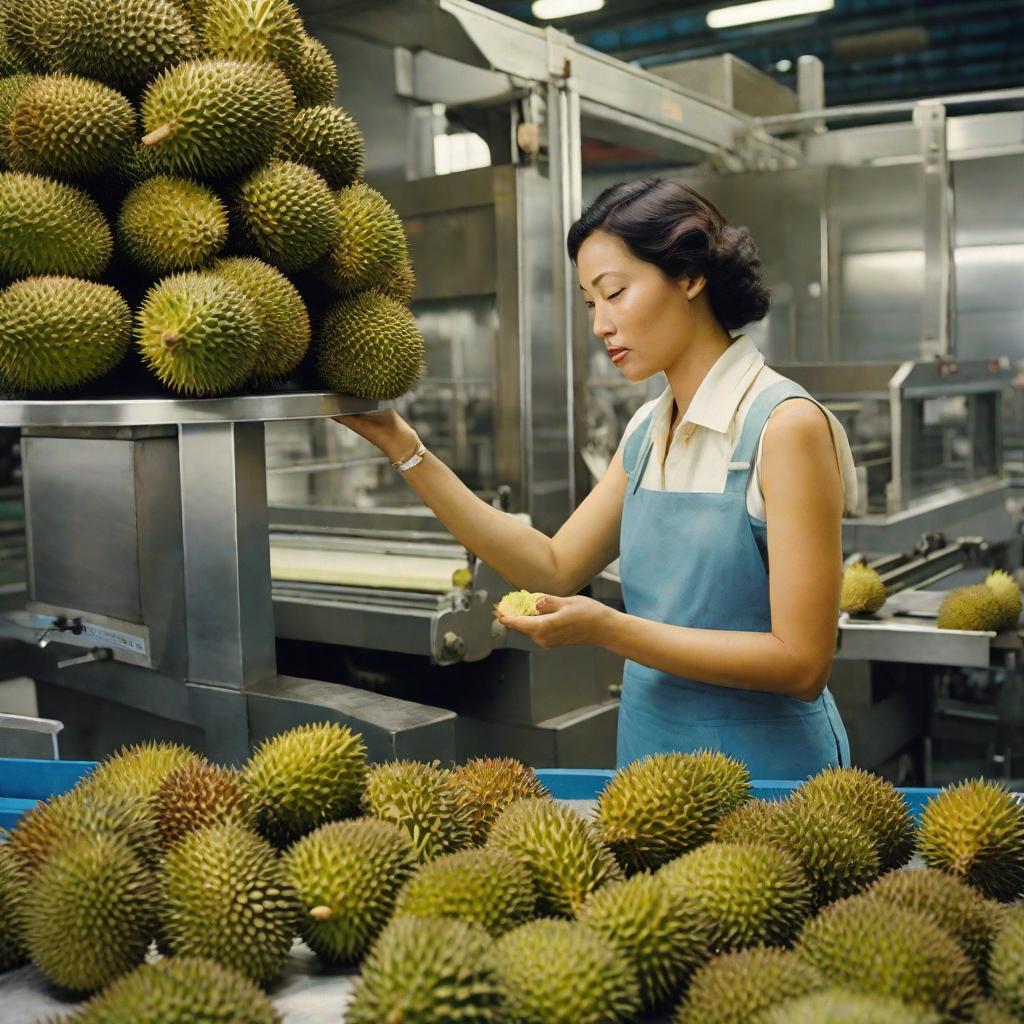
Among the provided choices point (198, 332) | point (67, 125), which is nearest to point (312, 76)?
point (67, 125)

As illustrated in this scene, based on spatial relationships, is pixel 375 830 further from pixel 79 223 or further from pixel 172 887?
pixel 79 223

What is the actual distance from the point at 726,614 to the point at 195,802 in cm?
93

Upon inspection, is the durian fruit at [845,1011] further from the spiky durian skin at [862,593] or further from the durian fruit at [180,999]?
the spiky durian skin at [862,593]

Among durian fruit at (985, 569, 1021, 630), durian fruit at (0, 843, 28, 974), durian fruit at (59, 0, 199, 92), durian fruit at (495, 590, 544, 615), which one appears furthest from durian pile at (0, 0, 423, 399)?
durian fruit at (985, 569, 1021, 630)

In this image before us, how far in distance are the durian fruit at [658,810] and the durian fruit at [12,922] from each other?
500 millimetres

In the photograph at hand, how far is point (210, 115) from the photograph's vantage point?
1331 mm

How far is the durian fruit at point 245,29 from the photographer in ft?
4.72

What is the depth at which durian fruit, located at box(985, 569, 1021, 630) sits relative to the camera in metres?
2.70

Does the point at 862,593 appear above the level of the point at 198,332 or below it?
below

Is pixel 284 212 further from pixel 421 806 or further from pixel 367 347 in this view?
pixel 421 806

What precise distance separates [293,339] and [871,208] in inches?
153

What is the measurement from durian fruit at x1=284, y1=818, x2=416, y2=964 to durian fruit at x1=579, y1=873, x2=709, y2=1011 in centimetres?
17

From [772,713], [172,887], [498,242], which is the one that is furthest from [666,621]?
[498,242]

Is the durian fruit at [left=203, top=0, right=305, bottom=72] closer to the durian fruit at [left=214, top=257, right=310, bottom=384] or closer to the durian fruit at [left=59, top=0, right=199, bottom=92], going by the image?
the durian fruit at [left=59, top=0, right=199, bottom=92]
